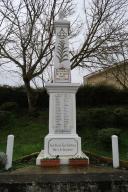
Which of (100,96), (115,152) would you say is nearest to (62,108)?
(115,152)

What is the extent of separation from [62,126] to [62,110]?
54 centimetres

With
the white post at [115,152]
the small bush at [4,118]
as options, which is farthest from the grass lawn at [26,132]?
the white post at [115,152]

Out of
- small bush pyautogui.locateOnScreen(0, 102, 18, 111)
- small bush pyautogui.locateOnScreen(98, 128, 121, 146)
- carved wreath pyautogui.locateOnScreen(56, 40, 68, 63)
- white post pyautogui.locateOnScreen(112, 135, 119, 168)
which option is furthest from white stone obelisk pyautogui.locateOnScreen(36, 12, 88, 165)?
small bush pyautogui.locateOnScreen(0, 102, 18, 111)

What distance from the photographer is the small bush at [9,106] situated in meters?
20.4

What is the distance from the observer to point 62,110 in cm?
1054

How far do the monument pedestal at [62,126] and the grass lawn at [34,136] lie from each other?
2.67 meters

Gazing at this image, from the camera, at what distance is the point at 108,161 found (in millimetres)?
10328

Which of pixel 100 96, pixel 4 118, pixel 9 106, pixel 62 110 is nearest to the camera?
pixel 62 110

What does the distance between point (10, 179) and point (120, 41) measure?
44.8 feet

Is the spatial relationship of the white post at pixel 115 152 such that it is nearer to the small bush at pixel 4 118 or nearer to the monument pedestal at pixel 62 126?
the monument pedestal at pixel 62 126

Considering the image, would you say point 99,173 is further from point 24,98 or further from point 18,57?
point 24,98

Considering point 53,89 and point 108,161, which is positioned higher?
point 53,89

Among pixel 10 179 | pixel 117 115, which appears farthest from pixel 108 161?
pixel 117 115

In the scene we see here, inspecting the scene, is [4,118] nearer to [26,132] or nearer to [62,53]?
[26,132]
